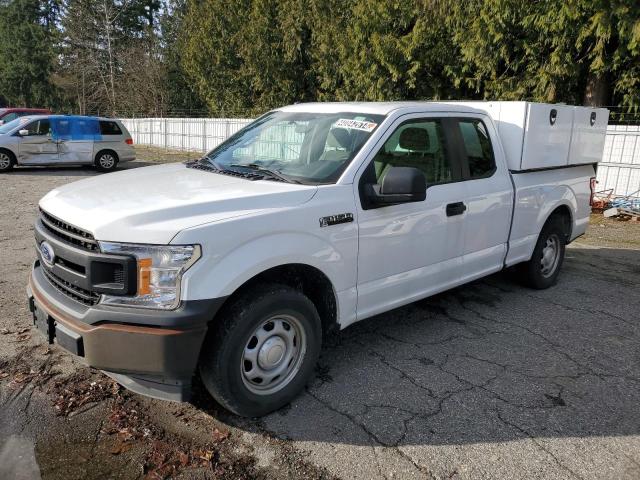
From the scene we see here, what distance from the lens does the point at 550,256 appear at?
6047mm

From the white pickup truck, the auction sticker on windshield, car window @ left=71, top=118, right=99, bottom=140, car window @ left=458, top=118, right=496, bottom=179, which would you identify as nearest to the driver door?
car window @ left=71, top=118, right=99, bottom=140

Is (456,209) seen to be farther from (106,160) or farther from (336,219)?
(106,160)

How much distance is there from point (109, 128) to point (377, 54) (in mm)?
8587

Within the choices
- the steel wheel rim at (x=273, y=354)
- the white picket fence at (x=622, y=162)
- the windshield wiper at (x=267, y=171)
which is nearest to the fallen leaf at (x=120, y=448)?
the steel wheel rim at (x=273, y=354)

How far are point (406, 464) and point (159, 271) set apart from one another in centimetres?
169

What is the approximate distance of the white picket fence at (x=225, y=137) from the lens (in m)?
11.2

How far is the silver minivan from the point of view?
596 inches

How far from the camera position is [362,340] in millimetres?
4441

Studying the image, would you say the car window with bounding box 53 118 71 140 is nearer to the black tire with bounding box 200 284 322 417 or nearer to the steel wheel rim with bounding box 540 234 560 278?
the steel wheel rim with bounding box 540 234 560 278

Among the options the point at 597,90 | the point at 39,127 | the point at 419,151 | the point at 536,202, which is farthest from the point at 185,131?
the point at 419,151

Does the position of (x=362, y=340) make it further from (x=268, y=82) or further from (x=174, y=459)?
(x=268, y=82)

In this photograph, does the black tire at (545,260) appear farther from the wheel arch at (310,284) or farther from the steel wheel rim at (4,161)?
the steel wheel rim at (4,161)

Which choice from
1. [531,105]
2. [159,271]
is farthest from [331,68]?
[159,271]

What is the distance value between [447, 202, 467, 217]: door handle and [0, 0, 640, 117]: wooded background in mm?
7904
